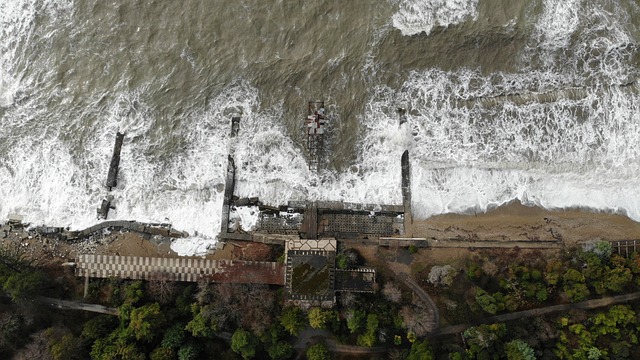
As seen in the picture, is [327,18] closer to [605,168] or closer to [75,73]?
[75,73]

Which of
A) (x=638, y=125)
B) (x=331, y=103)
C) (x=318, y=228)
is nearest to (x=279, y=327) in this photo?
(x=318, y=228)

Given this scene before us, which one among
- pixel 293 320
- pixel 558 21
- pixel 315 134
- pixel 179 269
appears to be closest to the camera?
pixel 293 320

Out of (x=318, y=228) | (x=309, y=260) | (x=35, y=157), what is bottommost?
(x=309, y=260)

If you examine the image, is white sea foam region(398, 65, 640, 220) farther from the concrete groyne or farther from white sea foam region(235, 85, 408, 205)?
the concrete groyne

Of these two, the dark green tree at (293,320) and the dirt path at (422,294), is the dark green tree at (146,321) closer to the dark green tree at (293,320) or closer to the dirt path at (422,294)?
the dark green tree at (293,320)

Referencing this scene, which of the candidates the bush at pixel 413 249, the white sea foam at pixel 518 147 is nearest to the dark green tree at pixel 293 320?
the bush at pixel 413 249

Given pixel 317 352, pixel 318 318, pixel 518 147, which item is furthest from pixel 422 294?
pixel 518 147

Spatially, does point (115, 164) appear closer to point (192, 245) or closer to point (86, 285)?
point (192, 245)
